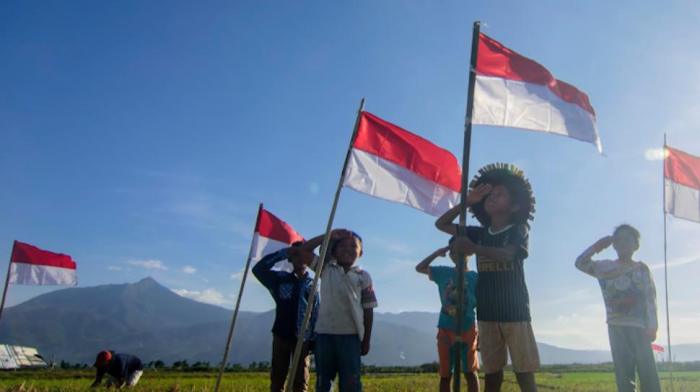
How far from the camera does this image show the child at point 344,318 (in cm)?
555

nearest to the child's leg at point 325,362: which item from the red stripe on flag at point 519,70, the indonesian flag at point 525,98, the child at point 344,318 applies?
the child at point 344,318

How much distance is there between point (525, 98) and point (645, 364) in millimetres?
3468

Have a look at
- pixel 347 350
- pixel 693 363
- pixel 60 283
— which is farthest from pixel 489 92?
pixel 693 363

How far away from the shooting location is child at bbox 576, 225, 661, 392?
6250 mm

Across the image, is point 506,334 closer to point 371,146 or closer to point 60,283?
point 371,146

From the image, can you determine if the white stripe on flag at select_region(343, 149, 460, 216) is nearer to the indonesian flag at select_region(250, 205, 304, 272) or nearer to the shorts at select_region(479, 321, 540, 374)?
the shorts at select_region(479, 321, 540, 374)

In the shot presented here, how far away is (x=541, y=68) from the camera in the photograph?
5.40 metres

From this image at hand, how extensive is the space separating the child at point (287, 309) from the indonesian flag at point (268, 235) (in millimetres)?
2570

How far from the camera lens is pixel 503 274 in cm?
473

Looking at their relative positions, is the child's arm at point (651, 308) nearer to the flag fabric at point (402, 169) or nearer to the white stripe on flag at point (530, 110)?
the white stripe on flag at point (530, 110)

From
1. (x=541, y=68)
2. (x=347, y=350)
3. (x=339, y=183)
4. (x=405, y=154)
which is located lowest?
(x=347, y=350)

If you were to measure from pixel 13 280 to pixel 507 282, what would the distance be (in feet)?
45.2

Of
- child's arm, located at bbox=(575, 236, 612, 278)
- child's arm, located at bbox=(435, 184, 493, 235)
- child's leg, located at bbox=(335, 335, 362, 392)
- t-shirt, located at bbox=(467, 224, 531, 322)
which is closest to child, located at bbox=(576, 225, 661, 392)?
child's arm, located at bbox=(575, 236, 612, 278)

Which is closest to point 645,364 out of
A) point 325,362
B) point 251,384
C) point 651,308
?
point 651,308
